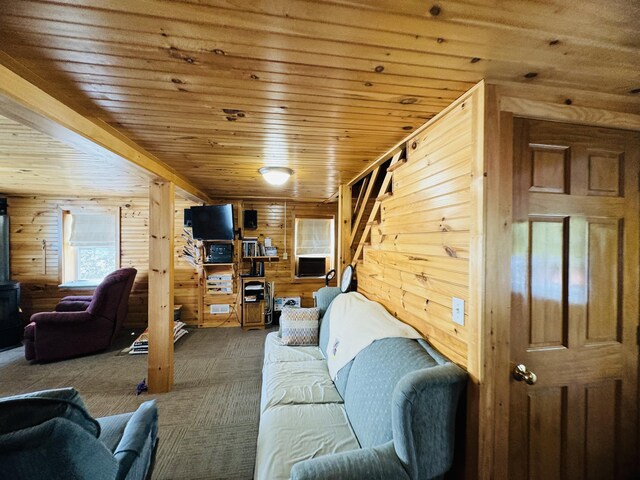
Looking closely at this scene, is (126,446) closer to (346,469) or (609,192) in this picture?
(346,469)

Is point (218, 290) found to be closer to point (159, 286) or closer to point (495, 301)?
point (159, 286)

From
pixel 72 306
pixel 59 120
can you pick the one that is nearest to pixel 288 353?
pixel 59 120

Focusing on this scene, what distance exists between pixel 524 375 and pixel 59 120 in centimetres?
255

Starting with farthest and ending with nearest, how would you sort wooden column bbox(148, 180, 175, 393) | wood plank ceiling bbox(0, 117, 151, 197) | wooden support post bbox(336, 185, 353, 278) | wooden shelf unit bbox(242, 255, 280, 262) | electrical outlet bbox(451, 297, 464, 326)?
wooden shelf unit bbox(242, 255, 280, 262) → wooden support post bbox(336, 185, 353, 278) → wooden column bbox(148, 180, 175, 393) → wood plank ceiling bbox(0, 117, 151, 197) → electrical outlet bbox(451, 297, 464, 326)

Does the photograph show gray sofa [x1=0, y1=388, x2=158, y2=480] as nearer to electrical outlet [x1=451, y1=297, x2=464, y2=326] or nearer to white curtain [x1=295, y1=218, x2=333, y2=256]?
electrical outlet [x1=451, y1=297, x2=464, y2=326]

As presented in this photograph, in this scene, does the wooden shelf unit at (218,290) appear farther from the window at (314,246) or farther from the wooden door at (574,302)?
the wooden door at (574,302)

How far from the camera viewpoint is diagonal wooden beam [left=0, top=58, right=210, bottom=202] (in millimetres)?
995

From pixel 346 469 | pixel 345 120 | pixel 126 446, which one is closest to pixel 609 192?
pixel 345 120

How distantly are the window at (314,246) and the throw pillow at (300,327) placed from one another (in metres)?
2.04

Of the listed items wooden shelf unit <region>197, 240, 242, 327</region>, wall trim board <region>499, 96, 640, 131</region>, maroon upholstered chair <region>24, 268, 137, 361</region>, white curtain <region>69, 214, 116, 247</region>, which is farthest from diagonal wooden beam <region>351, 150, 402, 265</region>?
white curtain <region>69, 214, 116, 247</region>

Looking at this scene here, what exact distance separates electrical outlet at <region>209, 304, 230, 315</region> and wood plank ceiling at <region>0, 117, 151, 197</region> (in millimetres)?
2294

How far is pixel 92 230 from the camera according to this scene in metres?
4.25

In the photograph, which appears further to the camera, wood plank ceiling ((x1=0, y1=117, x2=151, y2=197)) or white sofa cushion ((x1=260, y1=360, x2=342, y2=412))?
wood plank ceiling ((x1=0, y1=117, x2=151, y2=197))

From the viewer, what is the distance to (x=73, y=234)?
420cm
